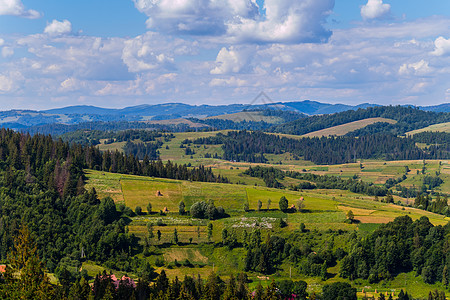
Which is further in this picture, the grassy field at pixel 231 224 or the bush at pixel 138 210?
the bush at pixel 138 210

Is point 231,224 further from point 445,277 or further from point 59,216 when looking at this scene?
point 445,277

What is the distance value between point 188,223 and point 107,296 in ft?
241

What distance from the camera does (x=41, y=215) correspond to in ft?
551

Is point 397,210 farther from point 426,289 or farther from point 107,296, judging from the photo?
point 107,296

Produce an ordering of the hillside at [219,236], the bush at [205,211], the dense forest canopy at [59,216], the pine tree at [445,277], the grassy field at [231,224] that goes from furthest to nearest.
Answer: the bush at [205,211], the dense forest canopy at [59,216], the grassy field at [231,224], the hillside at [219,236], the pine tree at [445,277]

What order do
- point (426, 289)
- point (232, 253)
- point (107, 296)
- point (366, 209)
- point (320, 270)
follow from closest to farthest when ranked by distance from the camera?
point (107, 296) → point (426, 289) → point (320, 270) → point (232, 253) → point (366, 209)

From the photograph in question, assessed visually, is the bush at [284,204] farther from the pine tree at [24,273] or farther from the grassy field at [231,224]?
the pine tree at [24,273]

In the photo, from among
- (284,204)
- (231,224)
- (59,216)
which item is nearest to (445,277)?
(284,204)

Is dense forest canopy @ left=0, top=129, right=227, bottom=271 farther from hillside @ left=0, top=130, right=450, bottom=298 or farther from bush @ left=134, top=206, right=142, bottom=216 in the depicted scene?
bush @ left=134, top=206, right=142, bottom=216

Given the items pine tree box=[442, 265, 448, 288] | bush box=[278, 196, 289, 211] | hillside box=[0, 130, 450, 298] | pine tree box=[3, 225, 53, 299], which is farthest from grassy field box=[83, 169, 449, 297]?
pine tree box=[3, 225, 53, 299]

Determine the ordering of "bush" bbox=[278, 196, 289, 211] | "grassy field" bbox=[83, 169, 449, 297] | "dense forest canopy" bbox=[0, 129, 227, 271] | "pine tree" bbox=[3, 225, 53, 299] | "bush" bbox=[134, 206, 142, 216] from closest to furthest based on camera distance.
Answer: "pine tree" bbox=[3, 225, 53, 299] < "grassy field" bbox=[83, 169, 449, 297] < "dense forest canopy" bbox=[0, 129, 227, 271] < "bush" bbox=[134, 206, 142, 216] < "bush" bbox=[278, 196, 289, 211]

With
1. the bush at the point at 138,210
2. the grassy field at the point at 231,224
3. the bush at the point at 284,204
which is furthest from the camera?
the bush at the point at 284,204

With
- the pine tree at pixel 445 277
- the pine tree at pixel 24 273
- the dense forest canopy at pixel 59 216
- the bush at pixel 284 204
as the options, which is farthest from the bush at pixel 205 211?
the pine tree at pixel 24 273

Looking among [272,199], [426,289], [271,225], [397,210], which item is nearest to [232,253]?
[271,225]
